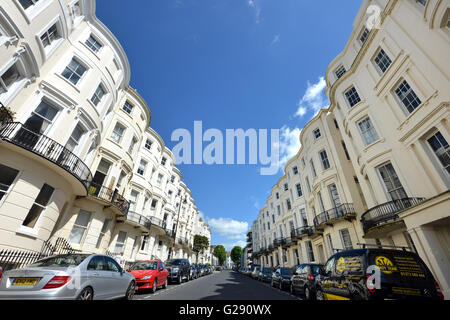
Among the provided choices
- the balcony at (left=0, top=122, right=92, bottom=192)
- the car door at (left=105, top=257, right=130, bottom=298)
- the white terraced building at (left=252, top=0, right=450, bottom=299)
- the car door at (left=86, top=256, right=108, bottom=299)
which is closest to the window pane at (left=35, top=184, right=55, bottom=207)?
the balcony at (left=0, top=122, right=92, bottom=192)

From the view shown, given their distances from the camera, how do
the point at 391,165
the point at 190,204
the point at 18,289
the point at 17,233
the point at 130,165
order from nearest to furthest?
the point at 18,289 → the point at 17,233 → the point at 391,165 → the point at 130,165 → the point at 190,204

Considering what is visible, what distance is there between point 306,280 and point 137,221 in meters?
14.8

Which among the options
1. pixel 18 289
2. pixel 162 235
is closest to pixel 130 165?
pixel 162 235

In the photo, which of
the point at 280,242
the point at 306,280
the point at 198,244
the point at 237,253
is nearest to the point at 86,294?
the point at 306,280

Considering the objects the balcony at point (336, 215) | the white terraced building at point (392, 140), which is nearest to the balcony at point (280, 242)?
the white terraced building at point (392, 140)

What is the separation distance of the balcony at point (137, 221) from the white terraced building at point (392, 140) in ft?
53.7

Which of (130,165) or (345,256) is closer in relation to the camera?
(345,256)

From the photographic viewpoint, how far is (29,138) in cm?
881

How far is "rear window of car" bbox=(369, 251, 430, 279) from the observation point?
457 cm

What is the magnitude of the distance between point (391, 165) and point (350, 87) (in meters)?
7.43

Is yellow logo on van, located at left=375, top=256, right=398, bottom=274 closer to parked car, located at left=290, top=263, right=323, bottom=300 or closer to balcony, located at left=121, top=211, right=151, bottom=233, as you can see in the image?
parked car, located at left=290, top=263, right=323, bottom=300

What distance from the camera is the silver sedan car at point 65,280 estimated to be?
13.9 feet

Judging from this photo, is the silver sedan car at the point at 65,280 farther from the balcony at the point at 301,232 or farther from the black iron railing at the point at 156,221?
the balcony at the point at 301,232
